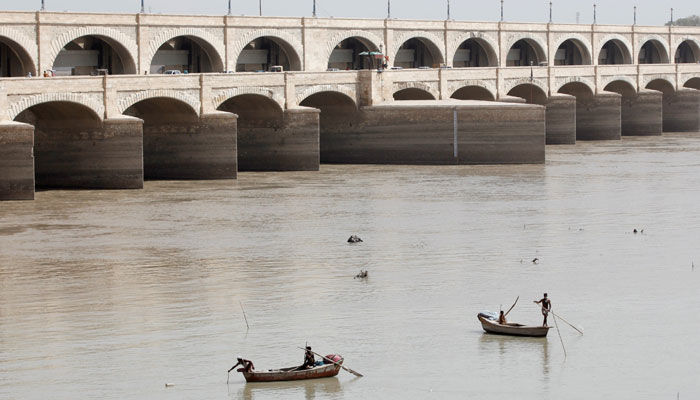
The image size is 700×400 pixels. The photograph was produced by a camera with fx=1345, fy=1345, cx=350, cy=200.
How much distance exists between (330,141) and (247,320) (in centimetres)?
4389

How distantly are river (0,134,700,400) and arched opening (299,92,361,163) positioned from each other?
14.6m

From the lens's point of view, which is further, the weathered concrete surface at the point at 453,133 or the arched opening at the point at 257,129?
the weathered concrete surface at the point at 453,133

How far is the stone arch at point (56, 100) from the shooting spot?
5384 centimetres

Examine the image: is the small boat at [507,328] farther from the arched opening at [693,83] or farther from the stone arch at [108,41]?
the arched opening at [693,83]

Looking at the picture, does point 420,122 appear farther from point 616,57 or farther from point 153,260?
point 616,57

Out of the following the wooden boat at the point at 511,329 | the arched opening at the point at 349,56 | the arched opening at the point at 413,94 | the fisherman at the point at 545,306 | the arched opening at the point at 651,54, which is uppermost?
the arched opening at the point at 651,54

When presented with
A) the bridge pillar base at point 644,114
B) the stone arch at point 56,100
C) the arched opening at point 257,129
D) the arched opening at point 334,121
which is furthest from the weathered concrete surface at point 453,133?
the bridge pillar base at point 644,114

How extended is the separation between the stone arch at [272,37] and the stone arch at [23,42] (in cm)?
1329

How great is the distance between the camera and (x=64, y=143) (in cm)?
5856

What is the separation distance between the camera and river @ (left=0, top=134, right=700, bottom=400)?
26438 millimetres

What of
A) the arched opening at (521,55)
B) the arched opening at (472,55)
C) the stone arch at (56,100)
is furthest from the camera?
the arched opening at (521,55)

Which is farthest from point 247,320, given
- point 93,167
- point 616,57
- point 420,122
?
point 616,57

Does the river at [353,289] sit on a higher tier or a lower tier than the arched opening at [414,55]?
lower

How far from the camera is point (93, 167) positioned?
57875 mm
